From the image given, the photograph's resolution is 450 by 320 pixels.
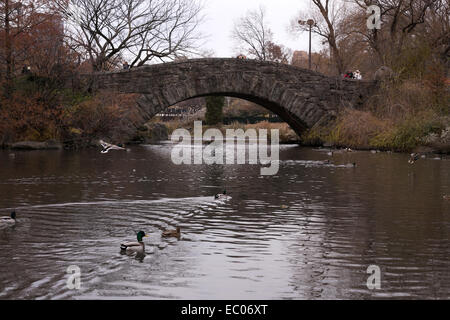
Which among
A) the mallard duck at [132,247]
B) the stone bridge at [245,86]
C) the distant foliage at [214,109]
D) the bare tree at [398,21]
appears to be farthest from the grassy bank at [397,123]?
the distant foliage at [214,109]

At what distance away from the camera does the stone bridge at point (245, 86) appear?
105 ft

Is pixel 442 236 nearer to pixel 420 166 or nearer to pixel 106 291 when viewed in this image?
pixel 106 291

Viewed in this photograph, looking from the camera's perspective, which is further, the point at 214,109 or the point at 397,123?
the point at 214,109

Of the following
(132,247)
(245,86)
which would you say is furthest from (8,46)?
(132,247)

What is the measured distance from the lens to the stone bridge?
105 feet

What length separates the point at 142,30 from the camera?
37531mm

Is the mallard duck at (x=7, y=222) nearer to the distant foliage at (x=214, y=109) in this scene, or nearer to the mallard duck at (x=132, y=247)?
the mallard duck at (x=132, y=247)

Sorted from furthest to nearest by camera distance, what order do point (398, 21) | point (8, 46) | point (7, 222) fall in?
point (398, 21), point (8, 46), point (7, 222)

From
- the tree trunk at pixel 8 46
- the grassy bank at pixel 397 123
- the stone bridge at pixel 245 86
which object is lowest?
the grassy bank at pixel 397 123

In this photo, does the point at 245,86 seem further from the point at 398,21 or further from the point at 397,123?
the point at 398,21

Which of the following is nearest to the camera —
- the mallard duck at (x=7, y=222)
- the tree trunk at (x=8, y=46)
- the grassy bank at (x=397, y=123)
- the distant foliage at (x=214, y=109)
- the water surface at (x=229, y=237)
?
the water surface at (x=229, y=237)

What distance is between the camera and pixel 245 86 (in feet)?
109

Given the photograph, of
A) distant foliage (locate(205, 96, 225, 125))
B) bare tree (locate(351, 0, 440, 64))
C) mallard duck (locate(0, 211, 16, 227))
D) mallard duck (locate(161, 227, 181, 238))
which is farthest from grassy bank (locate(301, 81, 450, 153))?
distant foliage (locate(205, 96, 225, 125))

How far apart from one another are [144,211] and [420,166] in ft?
41.3
